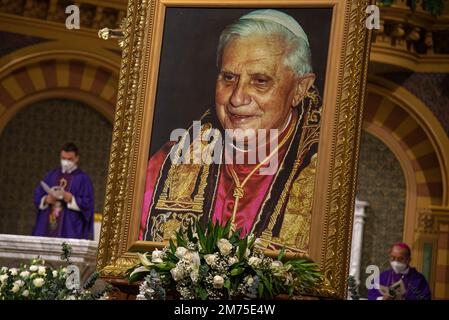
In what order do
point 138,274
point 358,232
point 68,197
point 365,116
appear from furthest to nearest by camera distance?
point 358,232
point 365,116
point 68,197
point 138,274

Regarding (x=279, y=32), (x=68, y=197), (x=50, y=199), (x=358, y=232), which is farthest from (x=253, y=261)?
(x=358, y=232)

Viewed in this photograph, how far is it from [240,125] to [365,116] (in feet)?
21.7

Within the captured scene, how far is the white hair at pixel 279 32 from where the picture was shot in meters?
7.11

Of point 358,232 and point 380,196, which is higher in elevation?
point 380,196

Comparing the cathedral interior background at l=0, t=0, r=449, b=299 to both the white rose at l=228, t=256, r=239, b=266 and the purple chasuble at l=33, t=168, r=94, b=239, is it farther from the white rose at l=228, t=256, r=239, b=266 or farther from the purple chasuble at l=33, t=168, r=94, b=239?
the white rose at l=228, t=256, r=239, b=266

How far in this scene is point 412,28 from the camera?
13484 mm

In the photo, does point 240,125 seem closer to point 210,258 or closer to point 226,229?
point 226,229

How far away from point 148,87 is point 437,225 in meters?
6.87

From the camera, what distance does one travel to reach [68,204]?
11727 millimetres

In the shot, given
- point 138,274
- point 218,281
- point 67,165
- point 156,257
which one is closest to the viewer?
point 218,281

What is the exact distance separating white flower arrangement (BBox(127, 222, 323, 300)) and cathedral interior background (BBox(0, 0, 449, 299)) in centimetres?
686

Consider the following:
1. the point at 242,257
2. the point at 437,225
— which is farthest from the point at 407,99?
the point at 242,257

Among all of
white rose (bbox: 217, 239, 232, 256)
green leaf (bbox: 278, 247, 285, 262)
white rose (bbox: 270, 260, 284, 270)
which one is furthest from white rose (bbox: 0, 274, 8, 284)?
green leaf (bbox: 278, 247, 285, 262)
